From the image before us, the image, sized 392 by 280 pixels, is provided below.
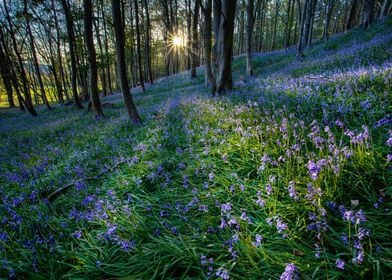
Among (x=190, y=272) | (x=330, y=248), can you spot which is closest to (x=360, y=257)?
(x=330, y=248)

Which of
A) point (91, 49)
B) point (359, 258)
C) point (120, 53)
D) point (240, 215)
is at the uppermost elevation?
point (91, 49)

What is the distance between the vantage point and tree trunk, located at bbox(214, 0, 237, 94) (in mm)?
9883

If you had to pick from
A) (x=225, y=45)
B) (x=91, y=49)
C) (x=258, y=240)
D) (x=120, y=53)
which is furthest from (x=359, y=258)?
(x=91, y=49)

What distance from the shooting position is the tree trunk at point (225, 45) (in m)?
9.88

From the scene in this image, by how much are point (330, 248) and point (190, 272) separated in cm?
136

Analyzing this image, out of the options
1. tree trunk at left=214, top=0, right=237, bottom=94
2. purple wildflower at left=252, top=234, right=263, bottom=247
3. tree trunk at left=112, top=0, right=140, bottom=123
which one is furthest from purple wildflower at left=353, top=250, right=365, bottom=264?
tree trunk at left=214, top=0, right=237, bottom=94

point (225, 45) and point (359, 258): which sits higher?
point (225, 45)

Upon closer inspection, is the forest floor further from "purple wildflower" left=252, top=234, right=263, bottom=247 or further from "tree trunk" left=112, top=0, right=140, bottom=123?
"tree trunk" left=112, top=0, right=140, bottom=123

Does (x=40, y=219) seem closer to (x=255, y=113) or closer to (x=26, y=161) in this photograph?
(x=255, y=113)

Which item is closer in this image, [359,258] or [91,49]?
[359,258]

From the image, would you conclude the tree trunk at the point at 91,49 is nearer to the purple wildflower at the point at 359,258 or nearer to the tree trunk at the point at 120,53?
the tree trunk at the point at 120,53

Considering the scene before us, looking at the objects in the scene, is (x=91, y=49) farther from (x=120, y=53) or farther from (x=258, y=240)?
(x=258, y=240)

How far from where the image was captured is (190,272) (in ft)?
7.53

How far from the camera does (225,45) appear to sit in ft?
33.9
